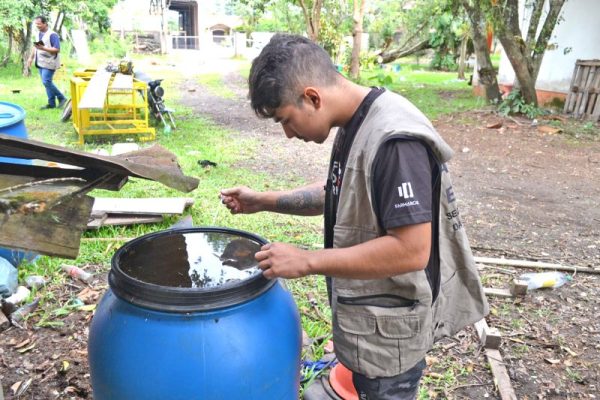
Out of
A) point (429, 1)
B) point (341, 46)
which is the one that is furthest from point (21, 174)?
point (429, 1)

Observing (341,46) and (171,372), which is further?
(341,46)

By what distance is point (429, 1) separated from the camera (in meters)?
19.6

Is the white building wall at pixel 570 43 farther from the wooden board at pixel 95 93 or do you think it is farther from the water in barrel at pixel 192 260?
the water in barrel at pixel 192 260

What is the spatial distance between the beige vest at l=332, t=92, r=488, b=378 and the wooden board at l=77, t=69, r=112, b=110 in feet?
18.4

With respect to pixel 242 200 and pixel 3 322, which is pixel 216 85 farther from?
pixel 242 200

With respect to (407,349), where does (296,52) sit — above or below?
above

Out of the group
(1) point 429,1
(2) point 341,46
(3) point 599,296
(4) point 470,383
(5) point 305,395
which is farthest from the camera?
(1) point 429,1

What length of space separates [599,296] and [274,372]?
10.0 ft

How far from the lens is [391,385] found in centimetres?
170

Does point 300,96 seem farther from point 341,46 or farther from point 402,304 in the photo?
point 341,46

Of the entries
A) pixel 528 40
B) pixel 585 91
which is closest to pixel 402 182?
pixel 528 40

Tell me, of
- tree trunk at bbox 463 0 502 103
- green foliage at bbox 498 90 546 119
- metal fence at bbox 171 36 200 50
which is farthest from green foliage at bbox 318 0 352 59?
metal fence at bbox 171 36 200 50

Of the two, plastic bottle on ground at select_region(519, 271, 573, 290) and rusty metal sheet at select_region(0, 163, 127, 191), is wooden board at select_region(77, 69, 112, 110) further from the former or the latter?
plastic bottle on ground at select_region(519, 271, 573, 290)

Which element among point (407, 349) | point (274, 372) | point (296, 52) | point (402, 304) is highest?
point (296, 52)
